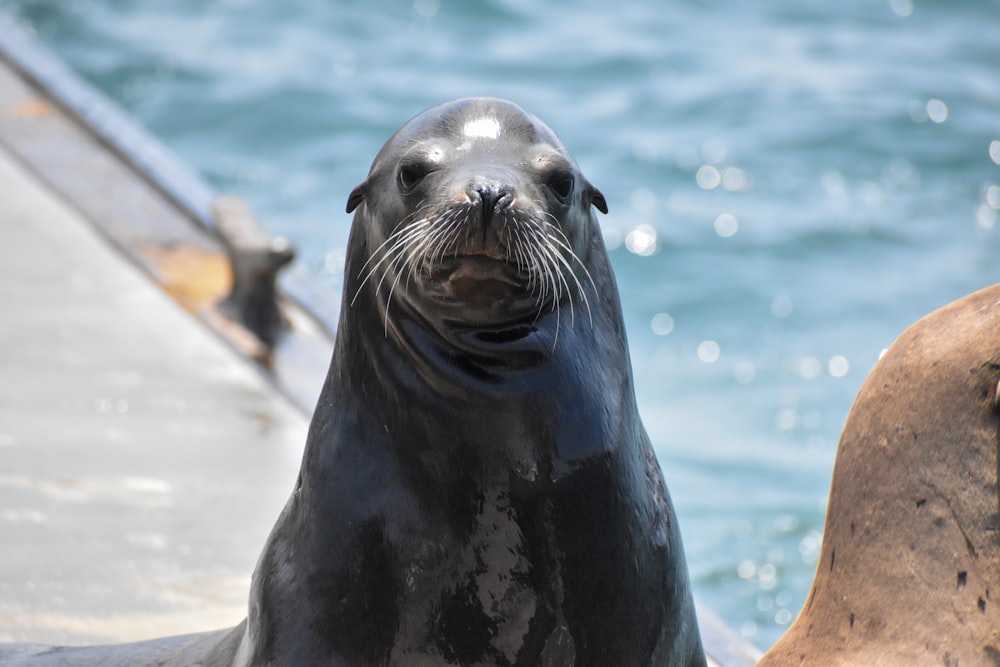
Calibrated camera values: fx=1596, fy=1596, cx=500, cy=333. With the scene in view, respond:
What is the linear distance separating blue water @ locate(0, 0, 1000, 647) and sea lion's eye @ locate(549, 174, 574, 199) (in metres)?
3.30

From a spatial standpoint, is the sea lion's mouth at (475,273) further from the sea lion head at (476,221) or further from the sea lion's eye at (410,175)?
the sea lion's eye at (410,175)

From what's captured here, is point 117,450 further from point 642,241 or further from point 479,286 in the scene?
point 642,241

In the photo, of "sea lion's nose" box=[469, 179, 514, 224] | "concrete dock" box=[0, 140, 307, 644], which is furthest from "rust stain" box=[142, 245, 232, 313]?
"sea lion's nose" box=[469, 179, 514, 224]

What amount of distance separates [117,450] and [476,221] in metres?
2.65

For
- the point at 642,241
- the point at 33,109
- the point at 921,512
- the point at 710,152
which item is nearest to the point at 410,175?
the point at 921,512

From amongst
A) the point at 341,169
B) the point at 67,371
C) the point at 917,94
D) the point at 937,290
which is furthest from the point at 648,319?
the point at 67,371

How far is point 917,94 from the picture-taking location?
1184cm

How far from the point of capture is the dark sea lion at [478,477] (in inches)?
108

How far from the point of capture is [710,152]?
11.2 meters

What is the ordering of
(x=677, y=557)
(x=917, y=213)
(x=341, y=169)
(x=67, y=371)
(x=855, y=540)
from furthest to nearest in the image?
(x=341, y=169), (x=917, y=213), (x=67, y=371), (x=855, y=540), (x=677, y=557)

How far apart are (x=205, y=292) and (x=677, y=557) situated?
3478 mm

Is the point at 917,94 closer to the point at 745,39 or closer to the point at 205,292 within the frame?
the point at 745,39

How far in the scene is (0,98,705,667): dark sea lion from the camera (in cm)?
274

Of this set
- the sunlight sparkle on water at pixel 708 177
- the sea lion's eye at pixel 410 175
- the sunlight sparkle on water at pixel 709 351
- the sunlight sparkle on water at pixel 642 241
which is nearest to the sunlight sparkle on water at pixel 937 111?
the sunlight sparkle on water at pixel 708 177
